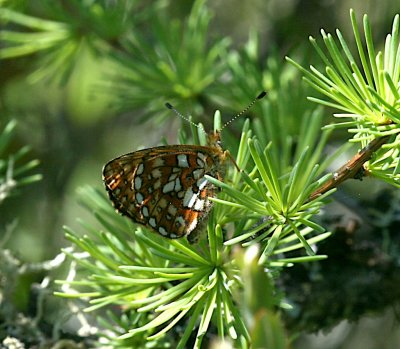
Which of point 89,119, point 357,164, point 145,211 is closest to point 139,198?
point 145,211

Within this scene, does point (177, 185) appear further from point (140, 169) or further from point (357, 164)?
point (357, 164)

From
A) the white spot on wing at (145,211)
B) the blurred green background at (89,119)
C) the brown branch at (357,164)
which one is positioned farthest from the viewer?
the blurred green background at (89,119)

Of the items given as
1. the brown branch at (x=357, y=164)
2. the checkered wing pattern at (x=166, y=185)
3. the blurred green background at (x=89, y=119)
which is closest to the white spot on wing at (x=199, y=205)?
the checkered wing pattern at (x=166, y=185)

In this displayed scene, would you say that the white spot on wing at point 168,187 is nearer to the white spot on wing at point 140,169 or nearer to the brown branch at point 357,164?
the white spot on wing at point 140,169

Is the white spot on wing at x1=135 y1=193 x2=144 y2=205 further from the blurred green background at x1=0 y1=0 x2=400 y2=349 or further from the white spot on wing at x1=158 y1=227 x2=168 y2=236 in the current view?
the blurred green background at x1=0 y1=0 x2=400 y2=349

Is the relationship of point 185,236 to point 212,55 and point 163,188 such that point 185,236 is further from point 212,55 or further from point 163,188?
point 212,55

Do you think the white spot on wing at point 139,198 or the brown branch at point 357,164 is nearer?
the brown branch at point 357,164
